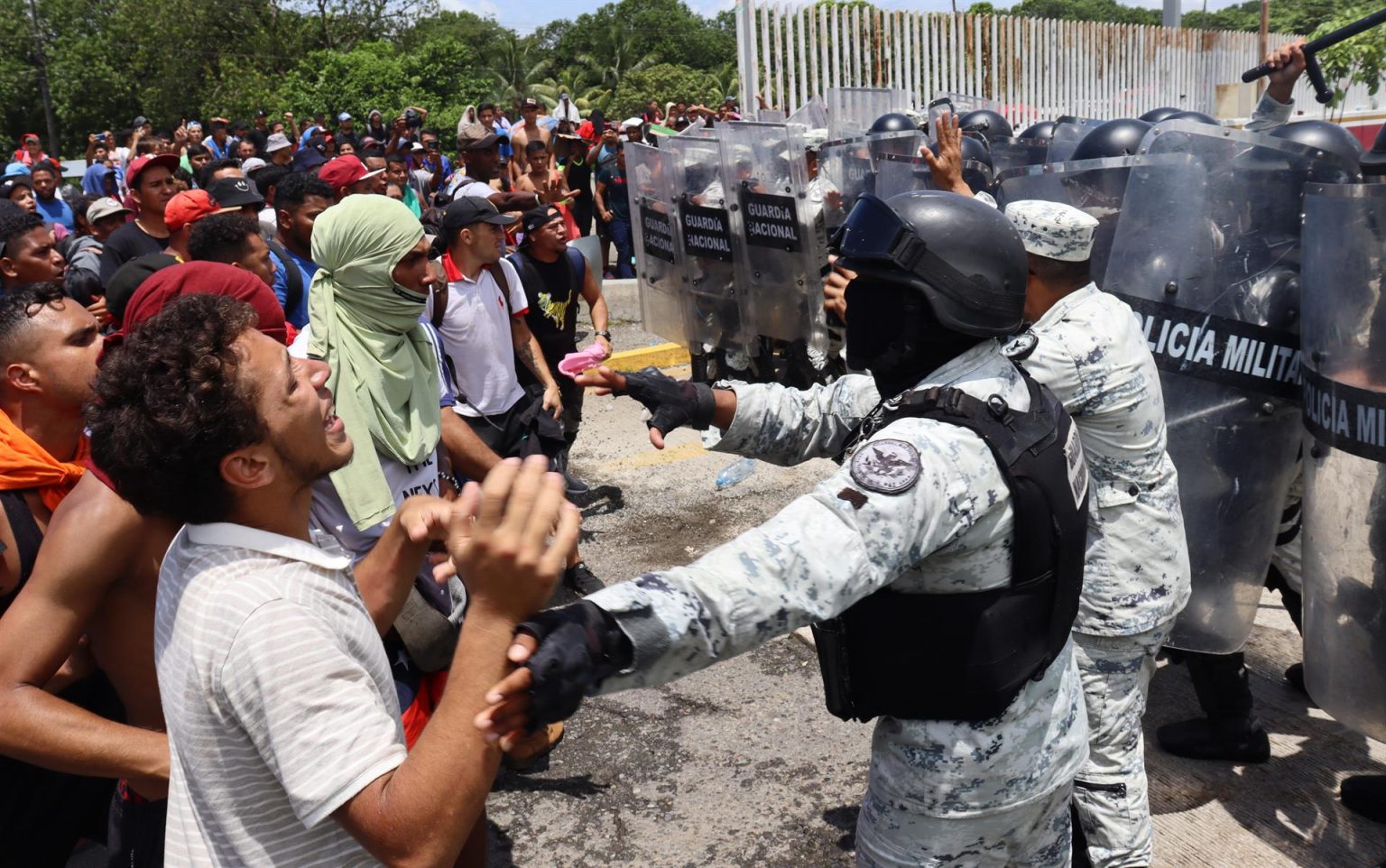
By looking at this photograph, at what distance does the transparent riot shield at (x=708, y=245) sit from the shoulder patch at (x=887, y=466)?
498cm

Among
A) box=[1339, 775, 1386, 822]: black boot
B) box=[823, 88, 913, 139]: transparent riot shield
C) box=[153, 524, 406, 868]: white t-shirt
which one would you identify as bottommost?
box=[1339, 775, 1386, 822]: black boot

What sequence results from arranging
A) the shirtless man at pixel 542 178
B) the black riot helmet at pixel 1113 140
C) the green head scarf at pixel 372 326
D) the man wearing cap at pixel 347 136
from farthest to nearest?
the man wearing cap at pixel 347 136 < the shirtless man at pixel 542 178 < the black riot helmet at pixel 1113 140 < the green head scarf at pixel 372 326

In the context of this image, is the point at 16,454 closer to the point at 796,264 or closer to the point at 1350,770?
the point at 1350,770

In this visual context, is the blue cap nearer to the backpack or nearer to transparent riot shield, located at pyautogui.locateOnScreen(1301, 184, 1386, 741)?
the backpack

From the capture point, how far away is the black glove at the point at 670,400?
2.29 meters

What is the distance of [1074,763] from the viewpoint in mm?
2092

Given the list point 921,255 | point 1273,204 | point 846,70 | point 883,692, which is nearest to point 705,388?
point 921,255

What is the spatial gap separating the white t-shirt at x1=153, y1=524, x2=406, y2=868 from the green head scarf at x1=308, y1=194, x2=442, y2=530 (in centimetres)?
143

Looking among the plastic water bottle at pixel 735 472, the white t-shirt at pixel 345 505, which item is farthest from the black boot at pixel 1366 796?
A: the white t-shirt at pixel 345 505

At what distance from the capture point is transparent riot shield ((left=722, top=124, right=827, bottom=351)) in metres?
6.21

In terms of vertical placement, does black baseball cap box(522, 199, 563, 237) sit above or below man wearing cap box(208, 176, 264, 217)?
below

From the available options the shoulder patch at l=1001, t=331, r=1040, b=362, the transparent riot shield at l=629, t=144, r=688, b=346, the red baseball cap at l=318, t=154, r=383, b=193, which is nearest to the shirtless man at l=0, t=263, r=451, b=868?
the shoulder patch at l=1001, t=331, r=1040, b=362

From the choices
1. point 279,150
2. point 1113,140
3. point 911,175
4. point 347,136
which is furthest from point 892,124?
point 347,136

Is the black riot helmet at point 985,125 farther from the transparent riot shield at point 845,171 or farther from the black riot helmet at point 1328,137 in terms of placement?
the black riot helmet at point 1328,137
